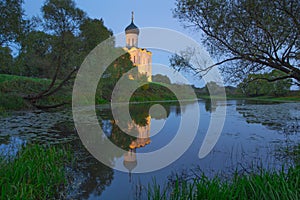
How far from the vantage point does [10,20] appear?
10094mm

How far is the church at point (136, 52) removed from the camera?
163 ft

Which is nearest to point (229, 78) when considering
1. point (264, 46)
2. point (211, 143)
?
point (264, 46)

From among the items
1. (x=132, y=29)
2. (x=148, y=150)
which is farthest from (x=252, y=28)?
(x=132, y=29)

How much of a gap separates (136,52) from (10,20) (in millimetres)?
40574

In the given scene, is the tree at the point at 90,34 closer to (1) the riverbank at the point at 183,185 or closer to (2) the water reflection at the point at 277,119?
(1) the riverbank at the point at 183,185

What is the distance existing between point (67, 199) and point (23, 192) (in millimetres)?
874

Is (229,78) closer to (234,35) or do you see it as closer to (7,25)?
(234,35)

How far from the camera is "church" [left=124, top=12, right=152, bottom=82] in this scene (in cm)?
4972

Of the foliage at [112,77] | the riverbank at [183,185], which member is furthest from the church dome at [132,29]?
the riverbank at [183,185]

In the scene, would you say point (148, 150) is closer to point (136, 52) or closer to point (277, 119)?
point (277, 119)

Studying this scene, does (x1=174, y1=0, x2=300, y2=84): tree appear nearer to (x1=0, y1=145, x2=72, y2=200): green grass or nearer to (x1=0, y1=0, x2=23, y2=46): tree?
(x1=0, y1=145, x2=72, y2=200): green grass

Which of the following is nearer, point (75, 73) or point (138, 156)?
point (138, 156)

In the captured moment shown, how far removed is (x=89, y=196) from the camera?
139 inches

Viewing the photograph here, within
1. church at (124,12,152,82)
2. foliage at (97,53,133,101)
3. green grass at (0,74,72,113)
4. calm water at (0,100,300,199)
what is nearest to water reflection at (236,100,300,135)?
calm water at (0,100,300,199)
